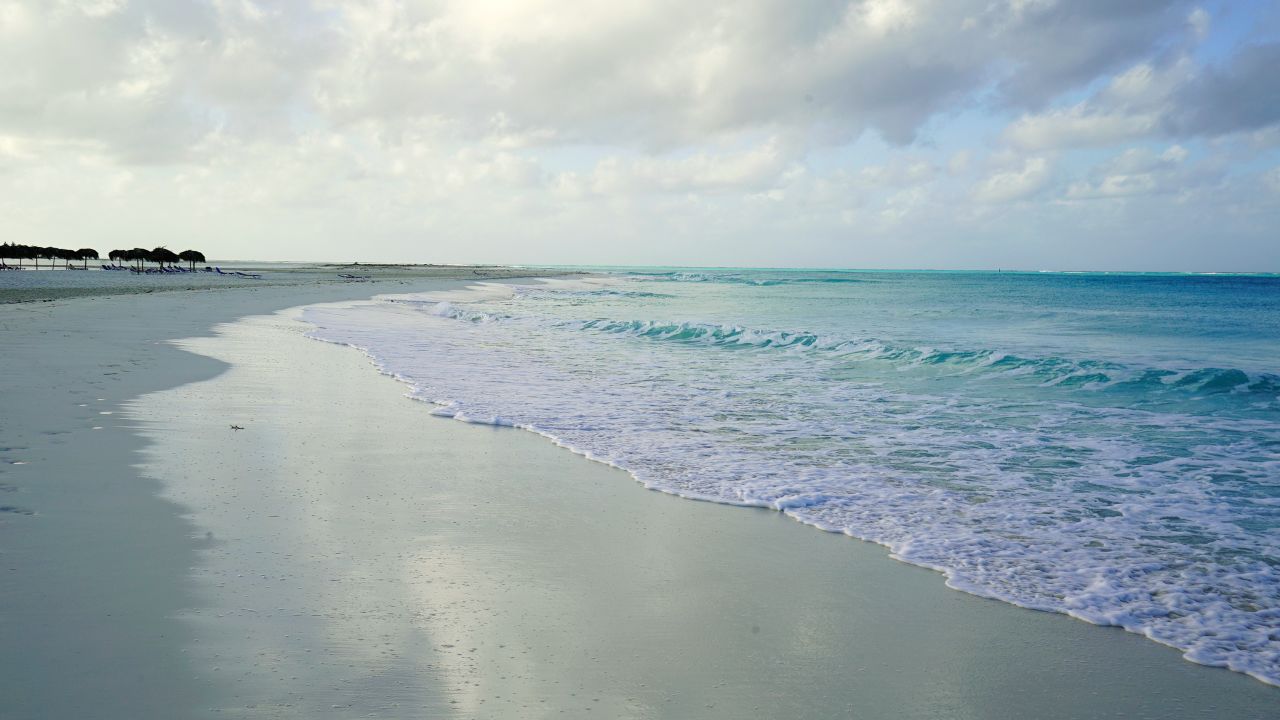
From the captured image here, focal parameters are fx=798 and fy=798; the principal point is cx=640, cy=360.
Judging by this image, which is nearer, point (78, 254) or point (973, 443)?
point (973, 443)

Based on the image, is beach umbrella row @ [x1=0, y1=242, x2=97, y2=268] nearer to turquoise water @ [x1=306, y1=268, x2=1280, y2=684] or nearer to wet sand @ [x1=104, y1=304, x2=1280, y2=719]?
turquoise water @ [x1=306, y1=268, x2=1280, y2=684]

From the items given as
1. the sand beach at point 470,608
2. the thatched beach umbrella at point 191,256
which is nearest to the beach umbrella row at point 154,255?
the thatched beach umbrella at point 191,256

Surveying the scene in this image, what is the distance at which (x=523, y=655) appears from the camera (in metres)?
3.50

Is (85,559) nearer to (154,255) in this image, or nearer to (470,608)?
(470,608)

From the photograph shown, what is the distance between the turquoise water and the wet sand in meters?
0.52

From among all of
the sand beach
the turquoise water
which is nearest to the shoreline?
the sand beach

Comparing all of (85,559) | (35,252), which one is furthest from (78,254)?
(85,559)

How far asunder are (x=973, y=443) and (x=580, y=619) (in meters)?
6.22

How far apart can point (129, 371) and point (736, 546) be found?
10.1 metres

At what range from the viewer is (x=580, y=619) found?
154 inches

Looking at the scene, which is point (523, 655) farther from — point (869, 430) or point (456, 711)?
point (869, 430)

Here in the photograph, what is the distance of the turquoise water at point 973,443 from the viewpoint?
4781 millimetres

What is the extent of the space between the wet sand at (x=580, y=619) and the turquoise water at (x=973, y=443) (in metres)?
0.52

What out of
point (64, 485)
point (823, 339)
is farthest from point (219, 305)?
point (64, 485)
